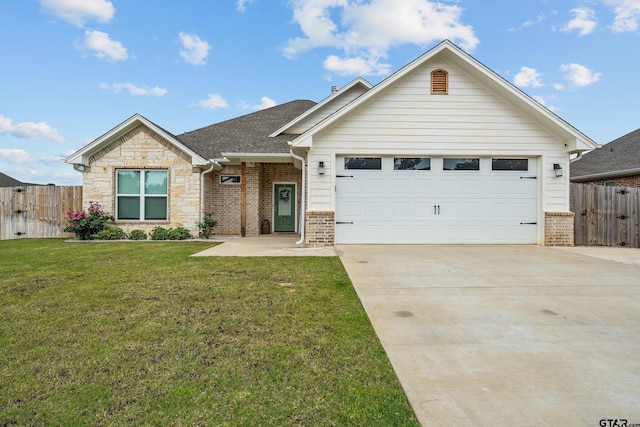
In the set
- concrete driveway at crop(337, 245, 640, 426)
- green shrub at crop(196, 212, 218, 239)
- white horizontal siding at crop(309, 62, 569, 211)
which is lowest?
concrete driveway at crop(337, 245, 640, 426)

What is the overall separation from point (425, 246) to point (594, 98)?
38.8ft

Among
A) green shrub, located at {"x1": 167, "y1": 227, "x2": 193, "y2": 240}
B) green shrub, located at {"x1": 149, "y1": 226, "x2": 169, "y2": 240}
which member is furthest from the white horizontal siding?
green shrub, located at {"x1": 149, "y1": 226, "x2": 169, "y2": 240}

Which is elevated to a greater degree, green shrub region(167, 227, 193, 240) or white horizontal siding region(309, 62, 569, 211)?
white horizontal siding region(309, 62, 569, 211)

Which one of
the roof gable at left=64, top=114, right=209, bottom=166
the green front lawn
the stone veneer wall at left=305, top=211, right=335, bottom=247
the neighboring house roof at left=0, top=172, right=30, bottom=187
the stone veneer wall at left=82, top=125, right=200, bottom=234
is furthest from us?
the neighboring house roof at left=0, top=172, right=30, bottom=187

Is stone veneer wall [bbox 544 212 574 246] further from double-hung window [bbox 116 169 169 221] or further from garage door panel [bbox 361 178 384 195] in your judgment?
double-hung window [bbox 116 169 169 221]

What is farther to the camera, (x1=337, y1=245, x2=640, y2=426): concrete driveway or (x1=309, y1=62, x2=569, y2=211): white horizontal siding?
(x1=309, y1=62, x2=569, y2=211): white horizontal siding

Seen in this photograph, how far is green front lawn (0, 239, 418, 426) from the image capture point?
6.79ft

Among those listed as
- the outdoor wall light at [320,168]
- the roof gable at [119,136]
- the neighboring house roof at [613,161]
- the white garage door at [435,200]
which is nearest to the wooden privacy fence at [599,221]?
the white garage door at [435,200]

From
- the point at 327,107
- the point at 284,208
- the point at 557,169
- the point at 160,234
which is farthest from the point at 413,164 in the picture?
the point at 160,234

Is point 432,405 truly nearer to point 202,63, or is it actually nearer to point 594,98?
point 594,98

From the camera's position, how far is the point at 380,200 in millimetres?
9617

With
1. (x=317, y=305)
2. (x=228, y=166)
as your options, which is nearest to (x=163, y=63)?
(x=228, y=166)

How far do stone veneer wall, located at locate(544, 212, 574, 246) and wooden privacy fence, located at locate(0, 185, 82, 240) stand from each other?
51.2ft

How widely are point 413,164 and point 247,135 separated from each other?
7.41 meters
